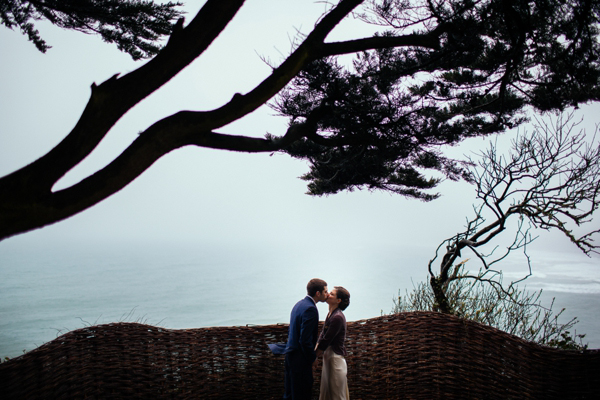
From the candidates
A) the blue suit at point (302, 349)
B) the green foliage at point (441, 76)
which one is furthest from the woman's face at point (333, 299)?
the green foliage at point (441, 76)

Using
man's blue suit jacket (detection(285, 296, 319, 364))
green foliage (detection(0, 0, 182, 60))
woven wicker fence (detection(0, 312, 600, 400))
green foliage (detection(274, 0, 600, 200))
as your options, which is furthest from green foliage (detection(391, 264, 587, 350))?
green foliage (detection(0, 0, 182, 60))

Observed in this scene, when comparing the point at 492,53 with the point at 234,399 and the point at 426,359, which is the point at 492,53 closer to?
the point at 426,359

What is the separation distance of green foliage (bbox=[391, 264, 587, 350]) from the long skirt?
2.26 metres

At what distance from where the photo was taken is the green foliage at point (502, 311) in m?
5.36

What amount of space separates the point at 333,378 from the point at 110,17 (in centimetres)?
331

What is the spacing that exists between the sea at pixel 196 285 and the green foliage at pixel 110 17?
1082 cm

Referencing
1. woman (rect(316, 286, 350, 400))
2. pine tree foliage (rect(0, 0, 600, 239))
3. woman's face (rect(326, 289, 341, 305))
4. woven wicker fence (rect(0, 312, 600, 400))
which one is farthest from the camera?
woman's face (rect(326, 289, 341, 305))

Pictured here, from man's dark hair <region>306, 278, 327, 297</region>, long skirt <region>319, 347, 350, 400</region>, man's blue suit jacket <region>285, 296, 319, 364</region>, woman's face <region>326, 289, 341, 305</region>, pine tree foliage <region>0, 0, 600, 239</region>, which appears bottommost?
long skirt <region>319, 347, 350, 400</region>

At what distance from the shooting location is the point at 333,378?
368 cm

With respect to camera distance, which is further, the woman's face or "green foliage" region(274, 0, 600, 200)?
the woman's face

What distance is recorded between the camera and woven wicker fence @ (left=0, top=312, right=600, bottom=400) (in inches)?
138

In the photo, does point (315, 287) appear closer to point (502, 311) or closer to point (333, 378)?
point (333, 378)

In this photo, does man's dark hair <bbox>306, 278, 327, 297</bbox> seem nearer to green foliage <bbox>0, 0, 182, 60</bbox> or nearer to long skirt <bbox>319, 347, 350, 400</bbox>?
long skirt <bbox>319, 347, 350, 400</bbox>

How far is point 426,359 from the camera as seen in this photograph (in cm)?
396
